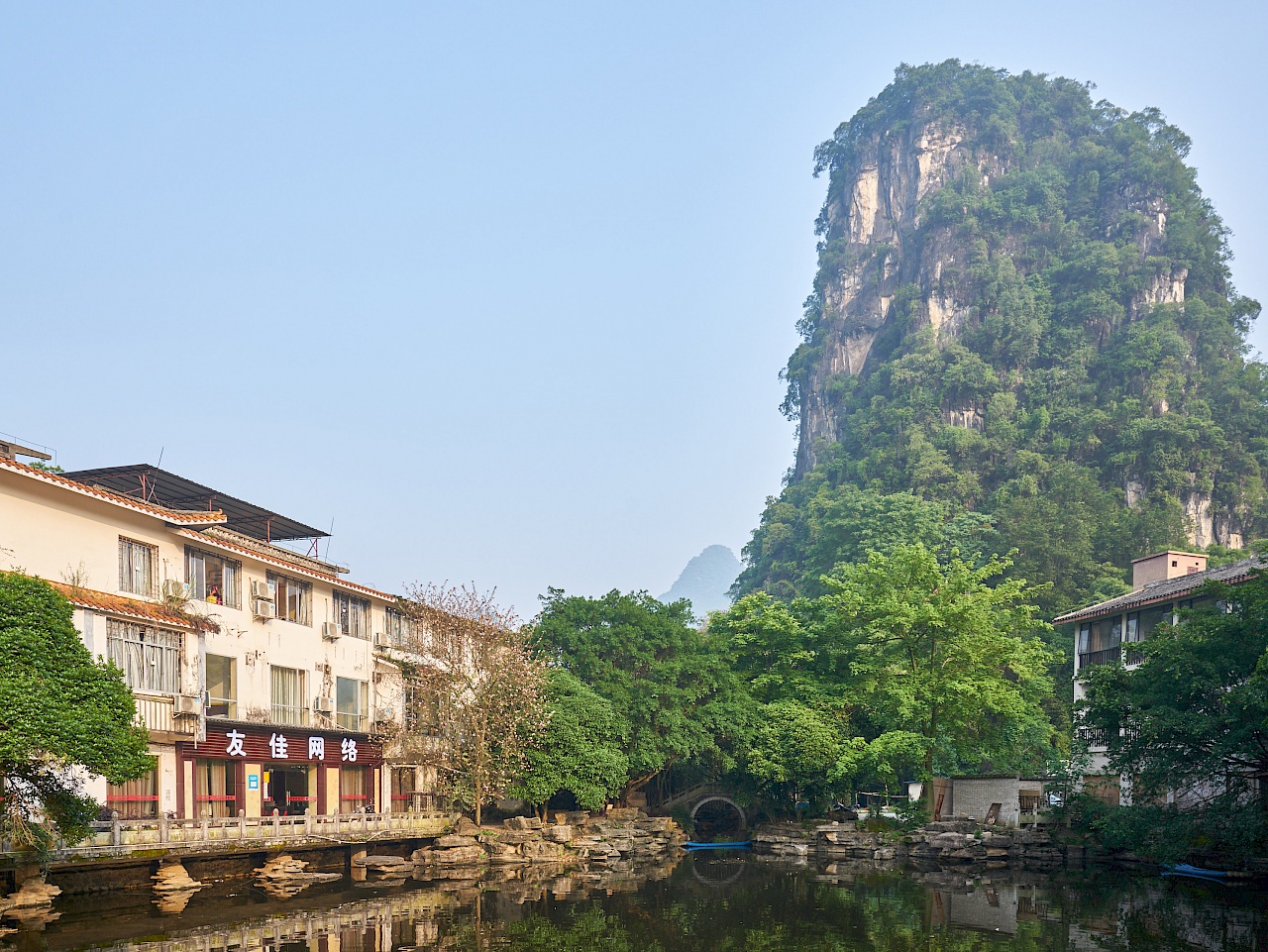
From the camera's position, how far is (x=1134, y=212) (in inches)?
4011

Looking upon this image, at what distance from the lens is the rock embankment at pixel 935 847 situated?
123ft

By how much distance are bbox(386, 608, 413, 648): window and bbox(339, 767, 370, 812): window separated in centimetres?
489

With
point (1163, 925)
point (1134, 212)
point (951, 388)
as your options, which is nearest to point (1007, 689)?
point (1163, 925)

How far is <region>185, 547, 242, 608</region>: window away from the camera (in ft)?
108

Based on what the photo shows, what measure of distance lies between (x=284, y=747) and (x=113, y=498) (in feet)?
31.7

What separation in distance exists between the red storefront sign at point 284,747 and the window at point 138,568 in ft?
13.1

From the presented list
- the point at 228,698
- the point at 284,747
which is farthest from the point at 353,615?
the point at 228,698

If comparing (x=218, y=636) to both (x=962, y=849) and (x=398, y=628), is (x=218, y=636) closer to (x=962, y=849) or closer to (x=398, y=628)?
(x=398, y=628)

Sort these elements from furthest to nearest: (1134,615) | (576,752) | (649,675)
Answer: (649,675), (1134,615), (576,752)

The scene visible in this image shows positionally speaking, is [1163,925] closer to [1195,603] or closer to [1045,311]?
[1195,603]

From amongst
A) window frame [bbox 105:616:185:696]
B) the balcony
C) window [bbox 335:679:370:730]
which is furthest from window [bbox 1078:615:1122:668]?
window frame [bbox 105:616:185:696]

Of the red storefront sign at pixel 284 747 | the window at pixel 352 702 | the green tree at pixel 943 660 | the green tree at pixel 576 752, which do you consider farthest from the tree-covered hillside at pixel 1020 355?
the red storefront sign at pixel 284 747

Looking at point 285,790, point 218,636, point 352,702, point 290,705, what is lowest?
point 285,790

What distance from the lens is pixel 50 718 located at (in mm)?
22594
